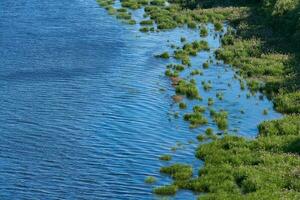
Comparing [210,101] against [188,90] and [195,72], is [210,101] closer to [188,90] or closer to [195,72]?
[188,90]

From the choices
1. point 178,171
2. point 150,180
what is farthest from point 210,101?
point 150,180

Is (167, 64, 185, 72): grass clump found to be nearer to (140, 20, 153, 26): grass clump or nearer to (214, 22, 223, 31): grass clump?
(214, 22, 223, 31): grass clump

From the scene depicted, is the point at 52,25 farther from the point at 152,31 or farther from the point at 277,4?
the point at 277,4

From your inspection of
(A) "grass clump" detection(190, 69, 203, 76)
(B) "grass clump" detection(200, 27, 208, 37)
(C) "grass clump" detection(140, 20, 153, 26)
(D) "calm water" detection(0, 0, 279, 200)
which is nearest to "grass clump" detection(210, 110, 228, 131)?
(D) "calm water" detection(0, 0, 279, 200)

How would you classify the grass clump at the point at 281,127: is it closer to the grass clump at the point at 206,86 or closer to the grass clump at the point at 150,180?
the grass clump at the point at 206,86

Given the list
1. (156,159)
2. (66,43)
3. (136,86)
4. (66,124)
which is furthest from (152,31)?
(156,159)

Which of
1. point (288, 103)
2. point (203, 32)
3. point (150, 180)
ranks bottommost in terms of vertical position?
point (150, 180)
